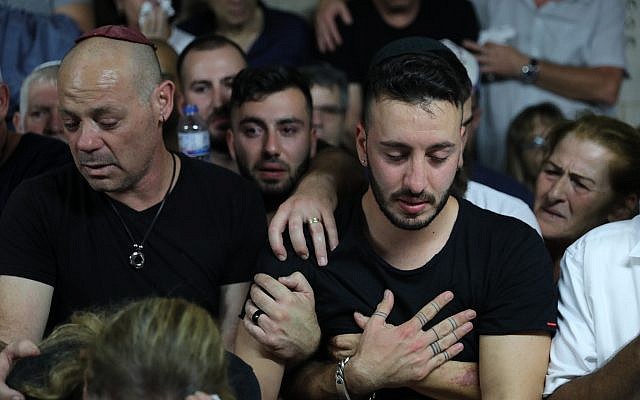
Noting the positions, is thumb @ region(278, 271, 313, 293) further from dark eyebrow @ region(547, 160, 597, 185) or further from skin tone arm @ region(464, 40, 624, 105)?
skin tone arm @ region(464, 40, 624, 105)

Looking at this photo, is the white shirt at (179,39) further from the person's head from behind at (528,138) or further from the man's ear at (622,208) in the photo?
the man's ear at (622,208)

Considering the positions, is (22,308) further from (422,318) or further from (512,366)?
(512,366)

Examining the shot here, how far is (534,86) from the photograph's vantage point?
13.2ft

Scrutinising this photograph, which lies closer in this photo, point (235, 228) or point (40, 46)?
point (235, 228)

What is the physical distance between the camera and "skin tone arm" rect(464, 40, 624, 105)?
13.0ft

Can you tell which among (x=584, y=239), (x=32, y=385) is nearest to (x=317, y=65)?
(x=584, y=239)

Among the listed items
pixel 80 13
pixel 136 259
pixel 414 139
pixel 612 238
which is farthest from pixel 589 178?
pixel 80 13

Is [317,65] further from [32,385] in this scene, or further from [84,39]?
[32,385]

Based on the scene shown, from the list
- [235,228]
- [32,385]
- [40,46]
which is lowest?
[32,385]

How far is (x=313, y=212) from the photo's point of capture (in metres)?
2.19

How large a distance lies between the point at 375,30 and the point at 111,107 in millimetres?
1897

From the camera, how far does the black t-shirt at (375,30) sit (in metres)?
3.88

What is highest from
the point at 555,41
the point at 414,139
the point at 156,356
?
the point at 555,41

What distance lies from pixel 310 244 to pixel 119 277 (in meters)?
0.47
